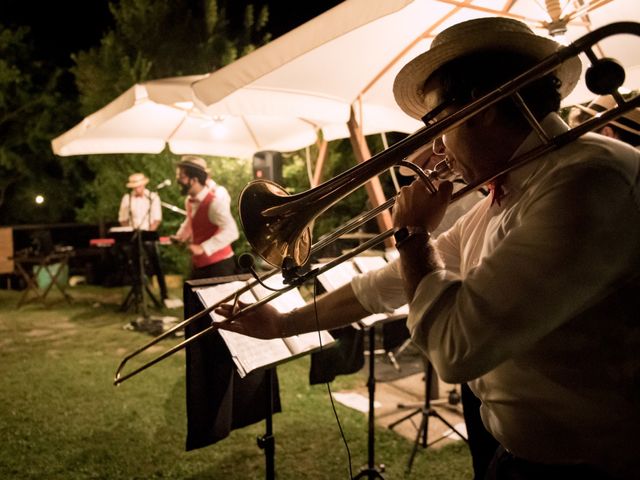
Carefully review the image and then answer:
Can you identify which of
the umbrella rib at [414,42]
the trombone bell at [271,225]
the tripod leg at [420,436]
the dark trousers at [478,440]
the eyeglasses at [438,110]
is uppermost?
the umbrella rib at [414,42]

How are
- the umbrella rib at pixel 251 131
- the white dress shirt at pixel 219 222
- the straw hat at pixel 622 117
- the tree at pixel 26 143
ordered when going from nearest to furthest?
the straw hat at pixel 622 117
the white dress shirt at pixel 219 222
the umbrella rib at pixel 251 131
the tree at pixel 26 143

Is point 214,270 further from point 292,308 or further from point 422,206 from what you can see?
point 422,206

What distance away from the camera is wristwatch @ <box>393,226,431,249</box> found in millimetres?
1333

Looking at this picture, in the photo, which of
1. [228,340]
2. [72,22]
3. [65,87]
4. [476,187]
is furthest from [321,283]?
[72,22]

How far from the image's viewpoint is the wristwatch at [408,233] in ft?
4.37

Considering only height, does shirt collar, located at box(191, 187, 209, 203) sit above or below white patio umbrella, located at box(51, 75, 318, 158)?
below

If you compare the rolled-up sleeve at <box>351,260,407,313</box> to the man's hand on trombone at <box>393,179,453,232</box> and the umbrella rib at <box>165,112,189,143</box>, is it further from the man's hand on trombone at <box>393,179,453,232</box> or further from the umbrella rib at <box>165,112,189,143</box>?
the umbrella rib at <box>165,112,189,143</box>

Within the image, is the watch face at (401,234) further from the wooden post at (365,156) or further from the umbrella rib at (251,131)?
the umbrella rib at (251,131)

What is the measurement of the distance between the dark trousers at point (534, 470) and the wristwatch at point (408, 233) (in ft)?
2.41

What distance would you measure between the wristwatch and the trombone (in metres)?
0.13

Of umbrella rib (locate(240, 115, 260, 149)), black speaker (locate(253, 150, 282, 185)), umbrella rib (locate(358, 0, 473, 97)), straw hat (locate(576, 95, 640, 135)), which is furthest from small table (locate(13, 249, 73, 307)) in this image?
straw hat (locate(576, 95, 640, 135))

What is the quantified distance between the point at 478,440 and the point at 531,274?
1.56 metres

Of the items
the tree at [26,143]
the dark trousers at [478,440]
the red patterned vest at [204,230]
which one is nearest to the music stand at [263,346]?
the dark trousers at [478,440]

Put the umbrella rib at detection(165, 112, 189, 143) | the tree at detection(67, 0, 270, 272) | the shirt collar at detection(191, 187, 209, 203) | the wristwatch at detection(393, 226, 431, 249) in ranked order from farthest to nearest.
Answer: the tree at detection(67, 0, 270, 272) → the umbrella rib at detection(165, 112, 189, 143) → the shirt collar at detection(191, 187, 209, 203) → the wristwatch at detection(393, 226, 431, 249)
